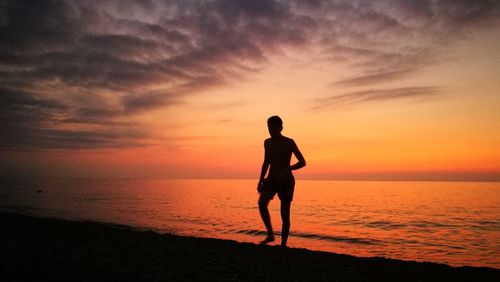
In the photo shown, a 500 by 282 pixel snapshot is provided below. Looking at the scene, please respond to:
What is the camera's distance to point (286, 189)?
22.6 ft

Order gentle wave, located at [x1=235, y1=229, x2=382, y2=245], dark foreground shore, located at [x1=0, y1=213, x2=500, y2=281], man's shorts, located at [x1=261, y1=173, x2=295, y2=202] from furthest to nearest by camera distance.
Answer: gentle wave, located at [x1=235, y1=229, x2=382, y2=245] < man's shorts, located at [x1=261, y1=173, x2=295, y2=202] < dark foreground shore, located at [x1=0, y1=213, x2=500, y2=281]

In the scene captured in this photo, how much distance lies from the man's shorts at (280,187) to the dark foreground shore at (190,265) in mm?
1140

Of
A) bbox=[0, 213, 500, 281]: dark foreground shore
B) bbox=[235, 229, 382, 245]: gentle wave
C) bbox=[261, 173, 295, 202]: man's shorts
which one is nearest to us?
bbox=[0, 213, 500, 281]: dark foreground shore

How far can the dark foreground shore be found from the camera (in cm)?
473

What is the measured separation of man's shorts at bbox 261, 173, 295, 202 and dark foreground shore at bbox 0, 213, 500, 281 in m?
1.14

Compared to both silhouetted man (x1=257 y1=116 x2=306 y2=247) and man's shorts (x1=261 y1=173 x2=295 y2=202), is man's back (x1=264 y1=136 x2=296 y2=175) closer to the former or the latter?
silhouetted man (x1=257 y1=116 x2=306 y2=247)

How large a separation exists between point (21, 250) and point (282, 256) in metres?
5.21

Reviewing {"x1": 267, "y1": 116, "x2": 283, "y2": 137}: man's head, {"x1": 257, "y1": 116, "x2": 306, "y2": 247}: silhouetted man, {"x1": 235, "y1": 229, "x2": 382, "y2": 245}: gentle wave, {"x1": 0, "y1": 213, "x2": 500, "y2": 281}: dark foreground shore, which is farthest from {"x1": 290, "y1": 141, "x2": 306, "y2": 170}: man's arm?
{"x1": 235, "y1": 229, "x2": 382, "y2": 245}: gentle wave

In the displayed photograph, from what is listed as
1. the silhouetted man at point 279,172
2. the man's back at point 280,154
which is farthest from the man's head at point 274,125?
the man's back at point 280,154

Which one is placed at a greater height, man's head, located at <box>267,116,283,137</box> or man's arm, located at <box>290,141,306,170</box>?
man's head, located at <box>267,116,283,137</box>

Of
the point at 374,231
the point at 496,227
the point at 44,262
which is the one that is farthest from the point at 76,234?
the point at 496,227

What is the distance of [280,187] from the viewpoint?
22.6 feet

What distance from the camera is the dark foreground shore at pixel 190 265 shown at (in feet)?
15.5

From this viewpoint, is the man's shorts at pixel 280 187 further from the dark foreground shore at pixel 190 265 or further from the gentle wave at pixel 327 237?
the gentle wave at pixel 327 237
